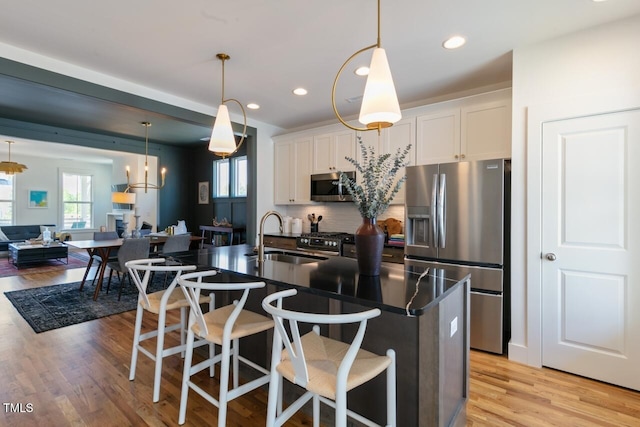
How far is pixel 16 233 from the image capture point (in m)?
8.09

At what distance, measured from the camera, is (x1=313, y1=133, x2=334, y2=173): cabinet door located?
14.5 ft

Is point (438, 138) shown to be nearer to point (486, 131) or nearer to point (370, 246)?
point (486, 131)

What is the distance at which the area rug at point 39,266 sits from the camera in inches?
241

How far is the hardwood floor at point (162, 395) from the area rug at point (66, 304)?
616 millimetres

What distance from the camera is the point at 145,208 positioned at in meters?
7.61

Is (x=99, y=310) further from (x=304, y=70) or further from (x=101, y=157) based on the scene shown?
(x=101, y=157)

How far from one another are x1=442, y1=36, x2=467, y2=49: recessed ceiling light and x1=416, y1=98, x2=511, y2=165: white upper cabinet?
790 mm

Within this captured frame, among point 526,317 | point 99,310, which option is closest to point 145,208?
point 99,310

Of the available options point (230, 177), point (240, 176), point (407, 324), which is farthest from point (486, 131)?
point (230, 177)

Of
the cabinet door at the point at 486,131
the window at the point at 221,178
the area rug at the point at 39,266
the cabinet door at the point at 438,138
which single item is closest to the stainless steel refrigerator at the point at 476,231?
the cabinet door at the point at 486,131

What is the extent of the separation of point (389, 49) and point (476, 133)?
127cm

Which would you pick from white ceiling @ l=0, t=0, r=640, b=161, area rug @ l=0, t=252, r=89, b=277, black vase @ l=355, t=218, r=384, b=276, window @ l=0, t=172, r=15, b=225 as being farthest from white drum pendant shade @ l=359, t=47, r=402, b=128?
window @ l=0, t=172, r=15, b=225

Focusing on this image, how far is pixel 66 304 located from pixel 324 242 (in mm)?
3463

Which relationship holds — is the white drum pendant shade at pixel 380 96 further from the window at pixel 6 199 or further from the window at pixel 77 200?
the window at pixel 77 200
